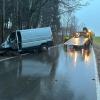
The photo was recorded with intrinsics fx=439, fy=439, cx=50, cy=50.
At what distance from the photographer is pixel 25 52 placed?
39.2 metres

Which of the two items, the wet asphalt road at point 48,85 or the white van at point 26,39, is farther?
the white van at point 26,39

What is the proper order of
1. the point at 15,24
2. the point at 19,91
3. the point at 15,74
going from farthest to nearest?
1. the point at 15,24
2. the point at 15,74
3. the point at 19,91

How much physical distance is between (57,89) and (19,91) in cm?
139

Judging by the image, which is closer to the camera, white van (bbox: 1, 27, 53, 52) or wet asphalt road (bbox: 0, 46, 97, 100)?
wet asphalt road (bbox: 0, 46, 97, 100)

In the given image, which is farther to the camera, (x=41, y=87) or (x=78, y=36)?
(x=78, y=36)

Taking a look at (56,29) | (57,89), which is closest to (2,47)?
(57,89)

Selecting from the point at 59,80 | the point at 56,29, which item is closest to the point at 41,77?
the point at 59,80

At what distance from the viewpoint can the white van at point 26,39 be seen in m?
37.2

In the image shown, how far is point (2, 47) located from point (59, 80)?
20123mm

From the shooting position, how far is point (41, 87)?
15.6 meters

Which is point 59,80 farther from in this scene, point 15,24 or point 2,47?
point 15,24

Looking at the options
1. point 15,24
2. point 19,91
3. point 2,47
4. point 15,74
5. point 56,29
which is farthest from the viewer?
point 56,29

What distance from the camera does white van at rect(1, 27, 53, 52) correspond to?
122 ft

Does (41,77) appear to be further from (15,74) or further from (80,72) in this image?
(80,72)
